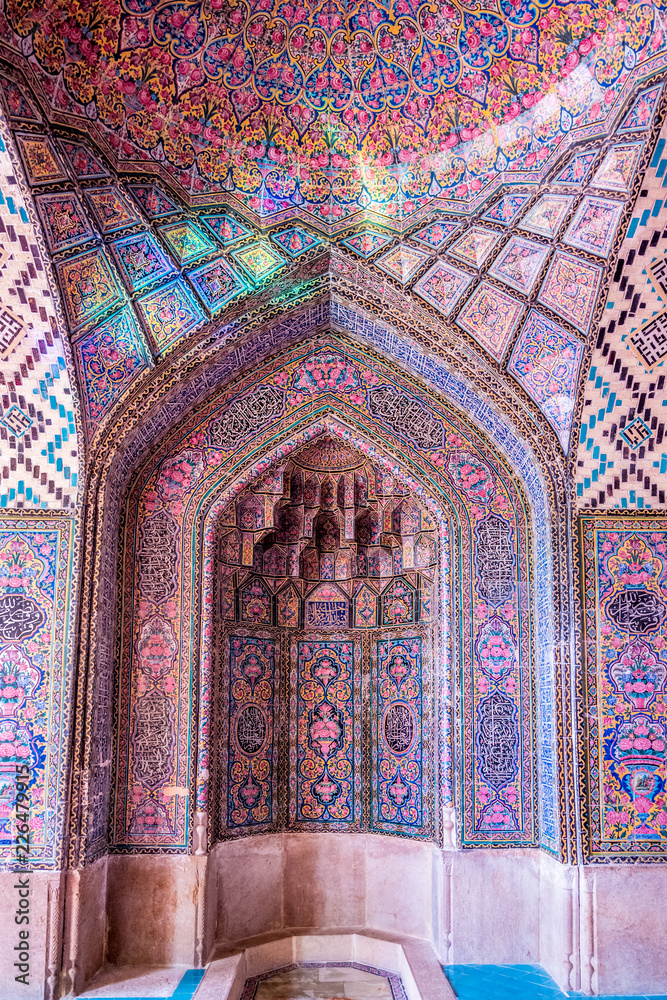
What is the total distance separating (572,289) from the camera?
5.09 meters

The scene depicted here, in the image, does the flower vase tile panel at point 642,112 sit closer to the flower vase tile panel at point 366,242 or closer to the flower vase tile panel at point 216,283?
the flower vase tile panel at point 366,242

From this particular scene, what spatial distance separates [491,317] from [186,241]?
216 cm

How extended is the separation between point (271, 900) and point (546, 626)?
3098mm

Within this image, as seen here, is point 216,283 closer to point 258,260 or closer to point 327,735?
point 258,260

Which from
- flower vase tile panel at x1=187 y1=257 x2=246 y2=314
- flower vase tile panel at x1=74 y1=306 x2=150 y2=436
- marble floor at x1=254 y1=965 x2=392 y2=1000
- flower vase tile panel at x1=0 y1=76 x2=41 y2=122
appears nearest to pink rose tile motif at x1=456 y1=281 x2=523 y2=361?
flower vase tile panel at x1=187 y1=257 x2=246 y2=314

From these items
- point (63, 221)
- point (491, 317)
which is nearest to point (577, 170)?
point (491, 317)

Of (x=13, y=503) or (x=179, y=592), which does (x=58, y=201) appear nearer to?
(x=13, y=503)

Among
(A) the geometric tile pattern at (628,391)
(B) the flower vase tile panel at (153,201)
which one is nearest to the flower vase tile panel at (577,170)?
(A) the geometric tile pattern at (628,391)

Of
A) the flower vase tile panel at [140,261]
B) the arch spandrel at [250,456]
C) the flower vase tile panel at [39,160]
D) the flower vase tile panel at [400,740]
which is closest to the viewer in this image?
the flower vase tile panel at [39,160]

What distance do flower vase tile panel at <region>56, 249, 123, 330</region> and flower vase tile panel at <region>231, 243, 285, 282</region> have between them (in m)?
0.86

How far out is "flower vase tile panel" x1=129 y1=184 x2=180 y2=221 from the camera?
4973 mm

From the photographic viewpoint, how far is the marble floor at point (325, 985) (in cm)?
536

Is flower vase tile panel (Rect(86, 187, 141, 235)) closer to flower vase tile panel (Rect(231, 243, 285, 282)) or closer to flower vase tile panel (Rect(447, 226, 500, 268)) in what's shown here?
flower vase tile panel (Rect(231, 243, 285, 282))

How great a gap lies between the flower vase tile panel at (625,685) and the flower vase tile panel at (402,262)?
2.14m
